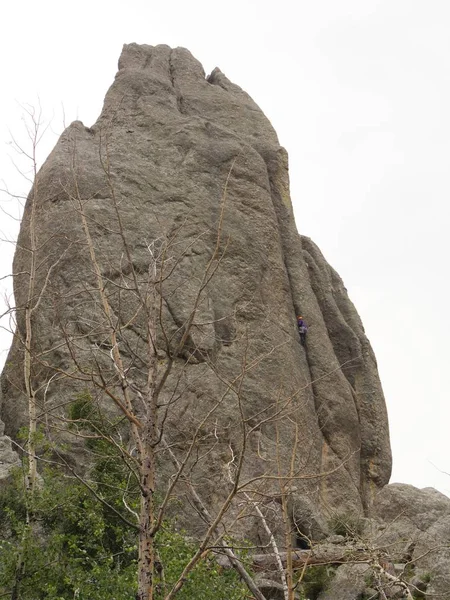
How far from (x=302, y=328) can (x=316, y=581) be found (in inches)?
443

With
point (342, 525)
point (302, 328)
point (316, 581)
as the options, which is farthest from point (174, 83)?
point (316, 581)

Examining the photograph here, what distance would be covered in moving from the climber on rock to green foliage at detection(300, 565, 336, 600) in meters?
10.7

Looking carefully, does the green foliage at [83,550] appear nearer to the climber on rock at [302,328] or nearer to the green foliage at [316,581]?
the green foliage at [316,581]

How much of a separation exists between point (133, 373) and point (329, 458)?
23.8ft

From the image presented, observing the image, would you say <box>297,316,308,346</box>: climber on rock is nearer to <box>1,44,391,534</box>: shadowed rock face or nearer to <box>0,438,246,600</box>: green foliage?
<box>1,44,391,534</box>: shadowed rock face

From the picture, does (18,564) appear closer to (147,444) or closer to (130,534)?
(130,534)

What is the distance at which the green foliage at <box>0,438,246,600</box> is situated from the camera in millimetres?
12766

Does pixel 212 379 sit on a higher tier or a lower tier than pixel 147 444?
higher

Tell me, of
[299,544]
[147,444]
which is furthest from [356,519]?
[147,444]

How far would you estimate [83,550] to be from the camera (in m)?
13.8

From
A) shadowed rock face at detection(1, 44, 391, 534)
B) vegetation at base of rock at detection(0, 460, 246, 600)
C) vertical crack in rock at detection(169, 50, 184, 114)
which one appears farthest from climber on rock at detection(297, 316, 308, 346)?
vegetation at base of rock at detection(0, 460, 246, 600)

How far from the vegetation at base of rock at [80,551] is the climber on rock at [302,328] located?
13.0 metres

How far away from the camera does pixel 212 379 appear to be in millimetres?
23297

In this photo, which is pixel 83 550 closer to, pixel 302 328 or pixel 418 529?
pixel 418 529
